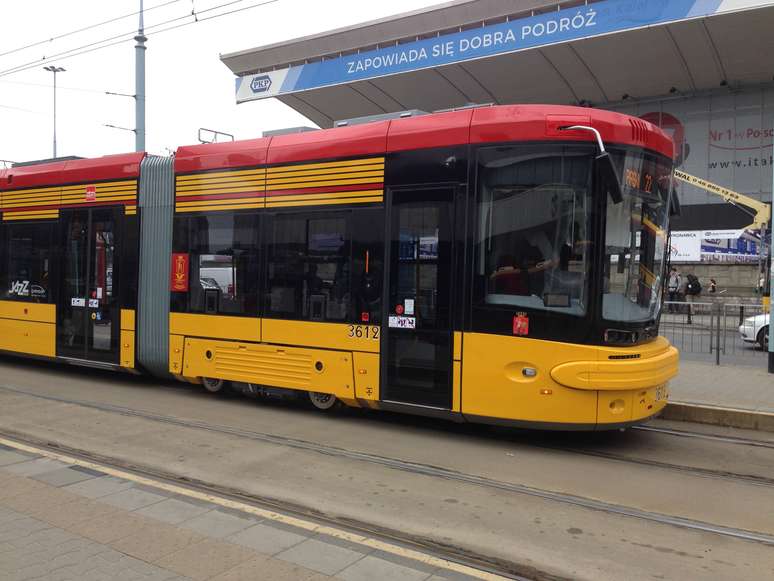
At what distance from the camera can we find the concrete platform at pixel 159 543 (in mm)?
3551

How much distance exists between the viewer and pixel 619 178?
19.3ft

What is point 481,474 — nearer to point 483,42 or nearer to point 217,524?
point 217,524

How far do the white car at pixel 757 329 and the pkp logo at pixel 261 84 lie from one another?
25.0 m

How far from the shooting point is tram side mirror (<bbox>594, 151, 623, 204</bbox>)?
18.5 ft

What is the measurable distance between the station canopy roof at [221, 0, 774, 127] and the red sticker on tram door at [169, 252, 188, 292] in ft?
63.3

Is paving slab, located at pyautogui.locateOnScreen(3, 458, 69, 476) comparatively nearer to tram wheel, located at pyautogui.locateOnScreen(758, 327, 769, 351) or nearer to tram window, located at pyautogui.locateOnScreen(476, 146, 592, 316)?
tram window, located at pyautogui.locateOnScreen(476, 146, 592, 316)

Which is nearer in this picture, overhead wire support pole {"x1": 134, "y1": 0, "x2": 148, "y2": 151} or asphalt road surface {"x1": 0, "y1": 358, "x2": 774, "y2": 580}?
asphalt road surface {"x1": 0, "y1": 358, "x2": 774, "y2": 580}

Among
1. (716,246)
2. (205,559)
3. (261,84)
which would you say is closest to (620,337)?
(205,559)

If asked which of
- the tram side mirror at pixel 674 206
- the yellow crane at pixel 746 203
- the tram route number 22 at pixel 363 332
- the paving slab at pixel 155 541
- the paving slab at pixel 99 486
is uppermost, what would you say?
the yellow crane at pixel 746 203

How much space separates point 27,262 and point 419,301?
24.4ft

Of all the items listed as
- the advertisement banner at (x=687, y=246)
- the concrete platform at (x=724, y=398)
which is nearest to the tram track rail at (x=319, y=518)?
the concrete platform at (x=724, y=398)

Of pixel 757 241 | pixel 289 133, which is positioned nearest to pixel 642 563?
pixel 289 133

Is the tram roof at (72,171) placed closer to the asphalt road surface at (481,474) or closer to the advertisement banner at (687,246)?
the asphalt road surface at (481,474)

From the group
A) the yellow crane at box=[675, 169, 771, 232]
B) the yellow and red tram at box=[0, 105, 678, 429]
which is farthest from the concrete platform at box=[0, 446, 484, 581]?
the yellow crane at box=[675, 169, 771, 232]
